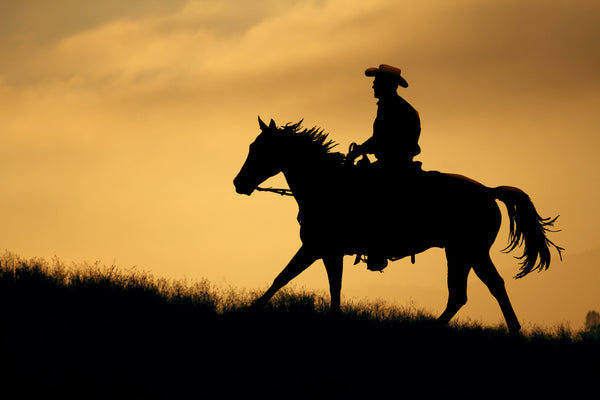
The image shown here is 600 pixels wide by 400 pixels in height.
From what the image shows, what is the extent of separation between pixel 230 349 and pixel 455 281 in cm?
414

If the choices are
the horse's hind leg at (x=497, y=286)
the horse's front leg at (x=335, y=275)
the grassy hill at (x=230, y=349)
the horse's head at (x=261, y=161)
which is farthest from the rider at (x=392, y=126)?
the grassy hill at (x=230, y=349)

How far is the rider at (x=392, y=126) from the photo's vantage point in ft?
32.4

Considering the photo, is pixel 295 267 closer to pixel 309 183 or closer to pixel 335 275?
pixel 335 275

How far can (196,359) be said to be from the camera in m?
7.26

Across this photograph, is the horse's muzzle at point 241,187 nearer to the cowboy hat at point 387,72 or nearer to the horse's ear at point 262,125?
the horse's ear at point 262,125

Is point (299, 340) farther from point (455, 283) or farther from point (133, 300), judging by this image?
point (455, 283)

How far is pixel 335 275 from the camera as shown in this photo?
968 cm

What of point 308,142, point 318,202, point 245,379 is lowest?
point 245,379

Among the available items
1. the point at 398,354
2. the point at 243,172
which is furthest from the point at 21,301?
the point at 398,354

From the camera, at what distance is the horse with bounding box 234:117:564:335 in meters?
9.98

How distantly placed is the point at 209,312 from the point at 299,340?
144 centimetres

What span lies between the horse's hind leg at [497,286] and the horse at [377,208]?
0.05 feet

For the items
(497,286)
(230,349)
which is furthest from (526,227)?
(230,349)

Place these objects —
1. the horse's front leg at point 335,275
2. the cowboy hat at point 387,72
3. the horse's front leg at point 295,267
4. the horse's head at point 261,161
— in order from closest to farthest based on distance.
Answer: the horse's front leg at point 335,275 < the horse's front leg at point 295,267 < the cowboy hat at point 387,72 < the horse's head at point 261,161
